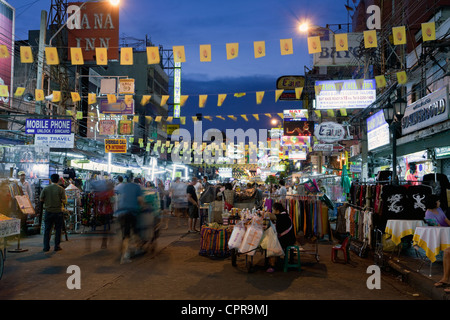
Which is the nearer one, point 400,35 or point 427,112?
point 400,35

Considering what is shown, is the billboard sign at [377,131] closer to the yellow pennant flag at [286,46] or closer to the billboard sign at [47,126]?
the yellow pennant flag at [286,46]

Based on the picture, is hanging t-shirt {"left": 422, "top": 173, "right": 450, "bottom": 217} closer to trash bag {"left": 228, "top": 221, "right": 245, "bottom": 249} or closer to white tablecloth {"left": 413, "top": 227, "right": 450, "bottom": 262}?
white tablecloth {"left": 413, "top": 227, "right": 450, "bottom": 262}

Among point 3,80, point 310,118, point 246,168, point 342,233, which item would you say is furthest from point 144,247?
point 246,168

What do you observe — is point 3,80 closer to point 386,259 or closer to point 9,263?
point 9,263

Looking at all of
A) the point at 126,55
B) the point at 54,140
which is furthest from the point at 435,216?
the point at 54,140

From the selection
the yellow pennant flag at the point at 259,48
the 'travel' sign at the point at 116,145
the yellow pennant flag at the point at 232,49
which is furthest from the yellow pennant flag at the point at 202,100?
the 'travel' sign at the point at 116,145

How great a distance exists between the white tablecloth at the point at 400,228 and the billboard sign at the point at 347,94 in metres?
12.1

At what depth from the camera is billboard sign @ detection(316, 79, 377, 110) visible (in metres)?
21.4

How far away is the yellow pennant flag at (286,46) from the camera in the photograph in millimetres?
12671

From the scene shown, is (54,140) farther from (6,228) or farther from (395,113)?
(395,113)

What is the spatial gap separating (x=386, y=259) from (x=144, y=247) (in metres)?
6.09

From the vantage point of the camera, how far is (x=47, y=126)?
17469mm

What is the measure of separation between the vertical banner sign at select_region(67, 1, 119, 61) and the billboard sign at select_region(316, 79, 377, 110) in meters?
12.5

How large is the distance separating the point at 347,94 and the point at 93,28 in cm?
1537
